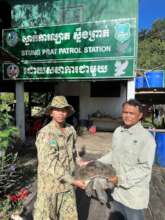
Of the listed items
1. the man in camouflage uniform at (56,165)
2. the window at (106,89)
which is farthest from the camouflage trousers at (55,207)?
the window at (106,89)

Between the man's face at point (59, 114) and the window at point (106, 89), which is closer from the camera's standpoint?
the man's face at point (59, 114)

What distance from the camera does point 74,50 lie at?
7.34 meters

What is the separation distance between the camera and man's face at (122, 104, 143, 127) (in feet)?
6.97

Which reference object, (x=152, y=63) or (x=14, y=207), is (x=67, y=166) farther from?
(x=152, y=63)

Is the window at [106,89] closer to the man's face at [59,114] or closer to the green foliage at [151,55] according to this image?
the man's face at [59,114]

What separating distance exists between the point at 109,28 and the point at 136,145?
5696 millimetres

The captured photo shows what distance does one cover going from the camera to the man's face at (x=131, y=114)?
6.97 ft

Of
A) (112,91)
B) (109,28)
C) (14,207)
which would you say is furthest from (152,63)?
(14,207)

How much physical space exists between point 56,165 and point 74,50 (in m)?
5.69

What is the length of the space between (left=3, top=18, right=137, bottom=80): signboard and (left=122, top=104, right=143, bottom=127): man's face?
484cm

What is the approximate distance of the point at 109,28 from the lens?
6.95m

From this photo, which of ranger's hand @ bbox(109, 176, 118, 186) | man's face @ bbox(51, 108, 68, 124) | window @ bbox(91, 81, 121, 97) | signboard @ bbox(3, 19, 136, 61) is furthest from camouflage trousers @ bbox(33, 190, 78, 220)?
window @ bbox(91, 81, 121, 97)

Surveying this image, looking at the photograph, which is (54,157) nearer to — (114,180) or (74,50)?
(114,180)

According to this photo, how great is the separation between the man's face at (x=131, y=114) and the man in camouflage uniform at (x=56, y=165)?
0.62 m
